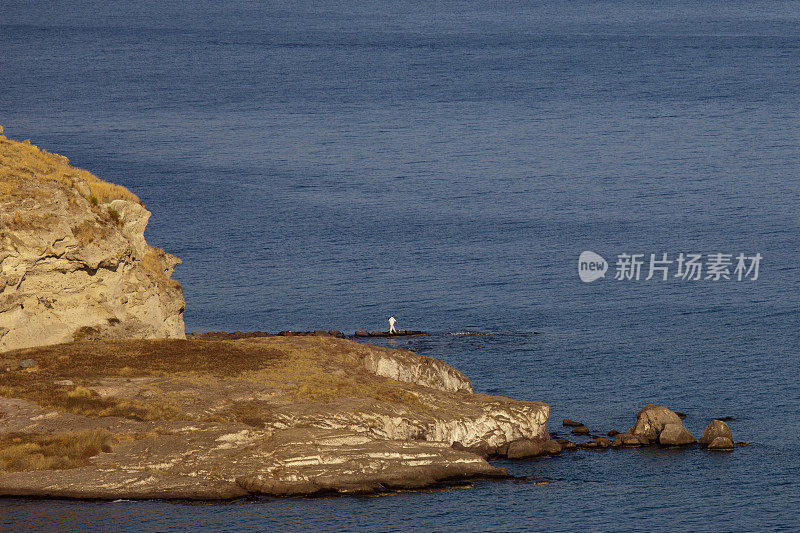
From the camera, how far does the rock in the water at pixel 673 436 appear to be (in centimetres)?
8669

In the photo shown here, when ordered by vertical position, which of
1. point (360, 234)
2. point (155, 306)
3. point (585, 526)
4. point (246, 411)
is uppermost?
point (360, 234)

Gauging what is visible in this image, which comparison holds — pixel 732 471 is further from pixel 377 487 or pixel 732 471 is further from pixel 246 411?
pixel 246 411

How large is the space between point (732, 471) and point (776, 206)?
129m

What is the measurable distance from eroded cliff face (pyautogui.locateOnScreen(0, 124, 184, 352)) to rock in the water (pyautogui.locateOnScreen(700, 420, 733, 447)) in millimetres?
45221

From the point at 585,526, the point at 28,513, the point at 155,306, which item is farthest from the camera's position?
the point at 155,306

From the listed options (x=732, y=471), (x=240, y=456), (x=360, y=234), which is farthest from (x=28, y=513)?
(x=360, y=234)

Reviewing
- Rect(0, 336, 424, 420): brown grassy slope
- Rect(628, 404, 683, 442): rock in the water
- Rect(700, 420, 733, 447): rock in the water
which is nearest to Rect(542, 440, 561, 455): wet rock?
Rect(628, 404, 683, 442): rock in the water

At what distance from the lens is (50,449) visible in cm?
6881

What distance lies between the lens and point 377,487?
70562 mm

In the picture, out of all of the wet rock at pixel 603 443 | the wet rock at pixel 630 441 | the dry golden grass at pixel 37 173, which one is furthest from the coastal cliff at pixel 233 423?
the dry golden grass at pixel 37 173

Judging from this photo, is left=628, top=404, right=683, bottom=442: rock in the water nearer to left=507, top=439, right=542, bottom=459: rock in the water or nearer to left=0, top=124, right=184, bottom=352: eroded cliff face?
left=507, top=439, right=542, bottom=459: rock in the water

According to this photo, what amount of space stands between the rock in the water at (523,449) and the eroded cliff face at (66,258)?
31.0 meters

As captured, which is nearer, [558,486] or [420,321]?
[558,486]

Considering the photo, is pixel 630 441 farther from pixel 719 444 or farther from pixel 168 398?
pixel 168 398
